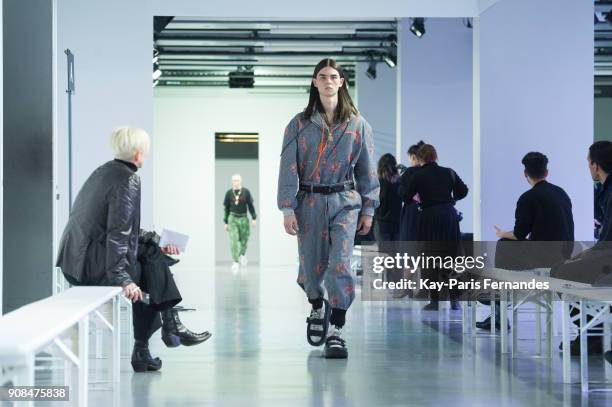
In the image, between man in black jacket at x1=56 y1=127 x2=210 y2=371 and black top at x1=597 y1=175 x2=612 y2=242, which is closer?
man in black jacket at x1=56 y1=127 x2=210 y2=371

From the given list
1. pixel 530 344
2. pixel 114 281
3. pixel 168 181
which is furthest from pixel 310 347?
pixel 168 181

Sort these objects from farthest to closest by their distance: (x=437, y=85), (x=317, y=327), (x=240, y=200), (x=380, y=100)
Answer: (x=240, y=200) → (x=380, y=100) → (x=437, y=85) → (x=317, y=327)

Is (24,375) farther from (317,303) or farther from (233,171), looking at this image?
(233,171)

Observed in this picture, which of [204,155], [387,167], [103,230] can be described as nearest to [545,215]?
[103,230]

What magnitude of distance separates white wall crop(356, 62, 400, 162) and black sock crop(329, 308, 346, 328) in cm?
969

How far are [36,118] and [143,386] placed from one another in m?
1.71

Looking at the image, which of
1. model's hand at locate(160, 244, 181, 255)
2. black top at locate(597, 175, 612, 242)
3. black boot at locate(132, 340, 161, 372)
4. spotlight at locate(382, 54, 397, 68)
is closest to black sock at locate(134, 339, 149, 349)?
black boot at locate(132, 340, 161, 372)

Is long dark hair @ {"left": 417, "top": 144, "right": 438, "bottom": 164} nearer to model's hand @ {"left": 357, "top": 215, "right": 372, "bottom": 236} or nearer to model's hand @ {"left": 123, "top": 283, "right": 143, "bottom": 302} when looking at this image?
model's hand @ {"left": 357, "top": 215, "right": 372, "bottom": 236}

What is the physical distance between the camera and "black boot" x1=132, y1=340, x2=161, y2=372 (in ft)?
16.1

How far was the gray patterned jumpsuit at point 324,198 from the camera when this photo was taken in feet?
17.3

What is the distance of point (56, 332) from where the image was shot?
2.73 m

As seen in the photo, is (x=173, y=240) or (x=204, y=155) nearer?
(x=173, y=240)

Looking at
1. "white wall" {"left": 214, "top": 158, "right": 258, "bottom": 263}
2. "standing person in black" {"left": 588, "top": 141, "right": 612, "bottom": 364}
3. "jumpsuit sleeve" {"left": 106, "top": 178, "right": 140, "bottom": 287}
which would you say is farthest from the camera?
"white wall" {"left": 214, "top": 158, "right": 258, "bottom": 263}

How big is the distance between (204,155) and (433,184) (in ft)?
36.0
